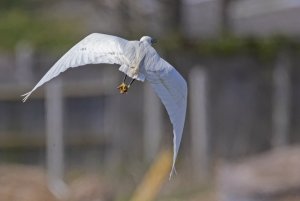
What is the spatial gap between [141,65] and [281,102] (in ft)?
31.7

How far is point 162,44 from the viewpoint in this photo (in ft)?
36.8

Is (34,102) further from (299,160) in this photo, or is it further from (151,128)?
(299,160)

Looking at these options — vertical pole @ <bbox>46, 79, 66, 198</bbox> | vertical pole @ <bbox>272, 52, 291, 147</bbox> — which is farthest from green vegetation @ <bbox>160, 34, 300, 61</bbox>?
vertical pole @ <bbox>46, 79, 66, 198</bbox>

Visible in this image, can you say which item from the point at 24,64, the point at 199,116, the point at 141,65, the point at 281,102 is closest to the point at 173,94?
the point at 141,65

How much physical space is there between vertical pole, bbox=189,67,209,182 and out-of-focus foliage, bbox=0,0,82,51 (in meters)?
2.06

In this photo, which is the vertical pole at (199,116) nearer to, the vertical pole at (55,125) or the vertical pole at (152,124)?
the vertical pole at (152,124)

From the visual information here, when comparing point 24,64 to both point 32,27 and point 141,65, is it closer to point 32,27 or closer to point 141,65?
point 32,27

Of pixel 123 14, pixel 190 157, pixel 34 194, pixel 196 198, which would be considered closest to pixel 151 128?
pixel 190 157

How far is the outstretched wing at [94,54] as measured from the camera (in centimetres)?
184

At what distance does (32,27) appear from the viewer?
14.4m

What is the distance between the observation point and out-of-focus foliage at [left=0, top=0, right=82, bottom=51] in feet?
43.3

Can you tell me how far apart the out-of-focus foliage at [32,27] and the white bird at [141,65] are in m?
10.6

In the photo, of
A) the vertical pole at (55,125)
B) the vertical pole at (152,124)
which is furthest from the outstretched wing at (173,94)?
the vertical pole at (152,124)

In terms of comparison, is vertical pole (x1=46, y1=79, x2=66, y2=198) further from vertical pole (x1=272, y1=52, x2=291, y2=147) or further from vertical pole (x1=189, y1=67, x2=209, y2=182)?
vertical pole (x1=272, y1=52, x2=291, y2=147)
